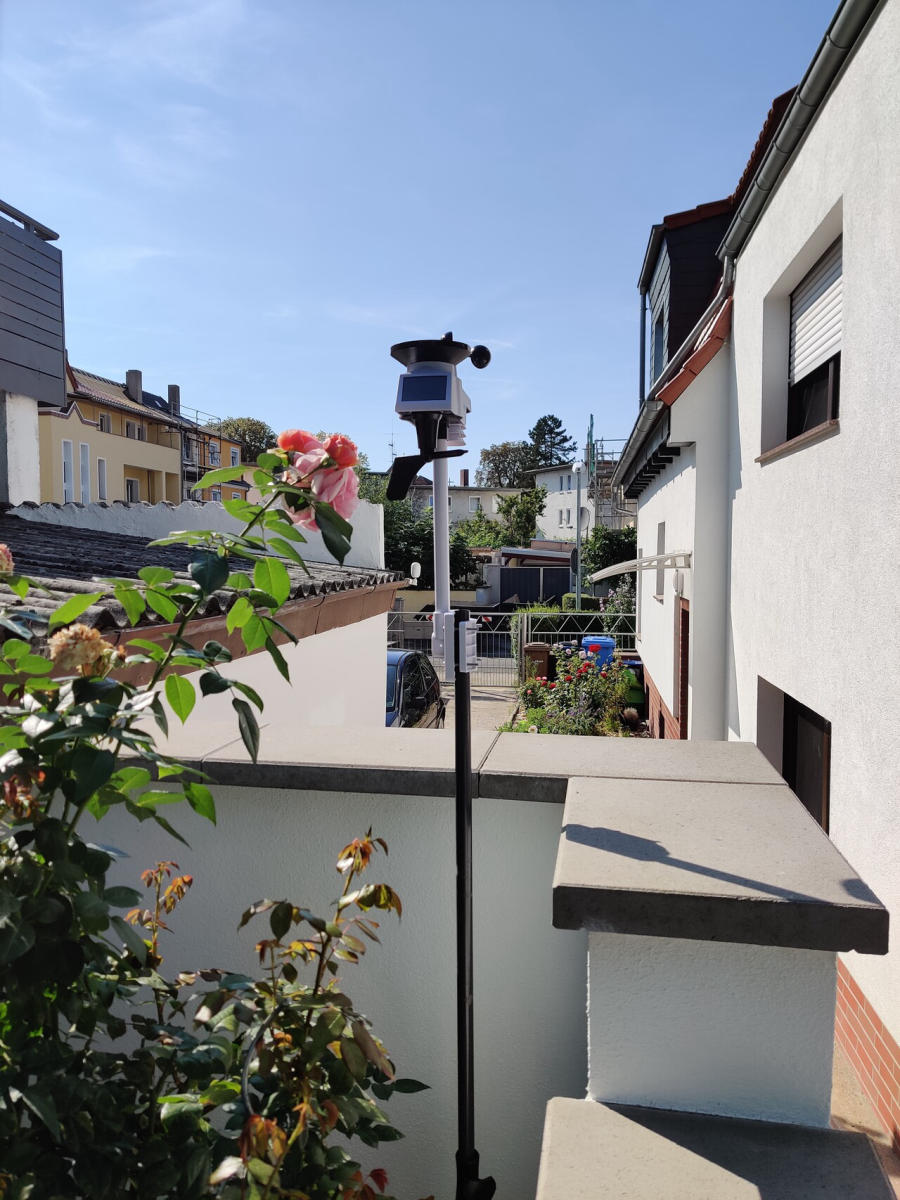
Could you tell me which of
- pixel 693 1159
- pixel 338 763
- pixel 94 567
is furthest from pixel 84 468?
pixel 693 1159

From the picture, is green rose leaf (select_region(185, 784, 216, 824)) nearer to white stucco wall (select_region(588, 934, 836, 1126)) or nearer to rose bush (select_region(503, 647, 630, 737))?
white stucco wall (select_region(588, 934, 836, 1126))

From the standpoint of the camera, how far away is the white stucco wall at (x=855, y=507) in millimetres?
3297

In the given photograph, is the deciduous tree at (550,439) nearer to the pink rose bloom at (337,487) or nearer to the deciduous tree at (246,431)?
the deciduous tree at (246,431)

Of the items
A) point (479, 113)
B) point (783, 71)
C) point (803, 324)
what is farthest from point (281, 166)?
point (783, 71)

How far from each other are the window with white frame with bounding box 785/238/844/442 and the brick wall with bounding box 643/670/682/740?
4667mm

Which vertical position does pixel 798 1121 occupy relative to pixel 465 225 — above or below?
below

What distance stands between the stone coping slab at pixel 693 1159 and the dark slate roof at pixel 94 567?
2092mm

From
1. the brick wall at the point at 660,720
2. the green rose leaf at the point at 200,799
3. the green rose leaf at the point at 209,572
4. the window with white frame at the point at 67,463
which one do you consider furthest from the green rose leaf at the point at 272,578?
the window with white frame at the point at 67,463

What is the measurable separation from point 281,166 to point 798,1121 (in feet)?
17.2

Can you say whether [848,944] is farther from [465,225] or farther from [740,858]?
[465,225]

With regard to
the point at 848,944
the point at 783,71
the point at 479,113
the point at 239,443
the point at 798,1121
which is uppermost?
the point at 239,443

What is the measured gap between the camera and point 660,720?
1230 centimetres

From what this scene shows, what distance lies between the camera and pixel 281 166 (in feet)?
16.8

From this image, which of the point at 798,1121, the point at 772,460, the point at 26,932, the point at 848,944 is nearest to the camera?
the point at 26,932
